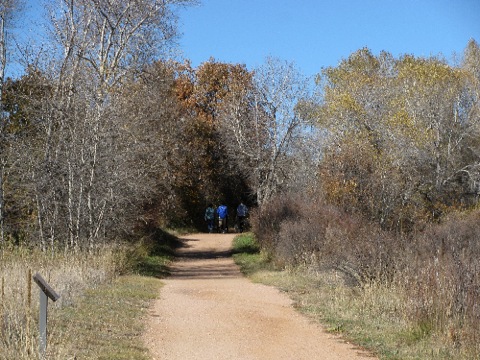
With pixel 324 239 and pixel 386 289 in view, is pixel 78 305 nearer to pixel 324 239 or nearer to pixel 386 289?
pixel 386 289

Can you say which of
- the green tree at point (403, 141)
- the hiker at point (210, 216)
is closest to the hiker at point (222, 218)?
the hiker at point (210, 216)

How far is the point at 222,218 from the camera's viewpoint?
40031 millimetres

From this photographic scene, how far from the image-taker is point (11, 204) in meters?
21.5

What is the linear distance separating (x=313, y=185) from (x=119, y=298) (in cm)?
1575

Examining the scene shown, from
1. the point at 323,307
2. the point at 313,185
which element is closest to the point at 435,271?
the point at 323,307

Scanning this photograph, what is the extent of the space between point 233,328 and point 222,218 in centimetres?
2899

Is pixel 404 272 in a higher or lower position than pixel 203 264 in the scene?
higher

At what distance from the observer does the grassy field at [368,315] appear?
9.26 metres

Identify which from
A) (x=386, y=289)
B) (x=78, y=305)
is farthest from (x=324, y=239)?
(x=78, y=305)

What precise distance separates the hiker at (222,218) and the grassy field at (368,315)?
2144 cm

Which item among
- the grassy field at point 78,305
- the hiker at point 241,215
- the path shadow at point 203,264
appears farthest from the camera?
the hiker at point 241,215

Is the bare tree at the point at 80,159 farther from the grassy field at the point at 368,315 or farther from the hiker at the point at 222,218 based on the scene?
the hiker at the point at 222,218

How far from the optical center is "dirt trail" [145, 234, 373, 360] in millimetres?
9328

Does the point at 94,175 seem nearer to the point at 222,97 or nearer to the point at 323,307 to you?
the point at 323,307
